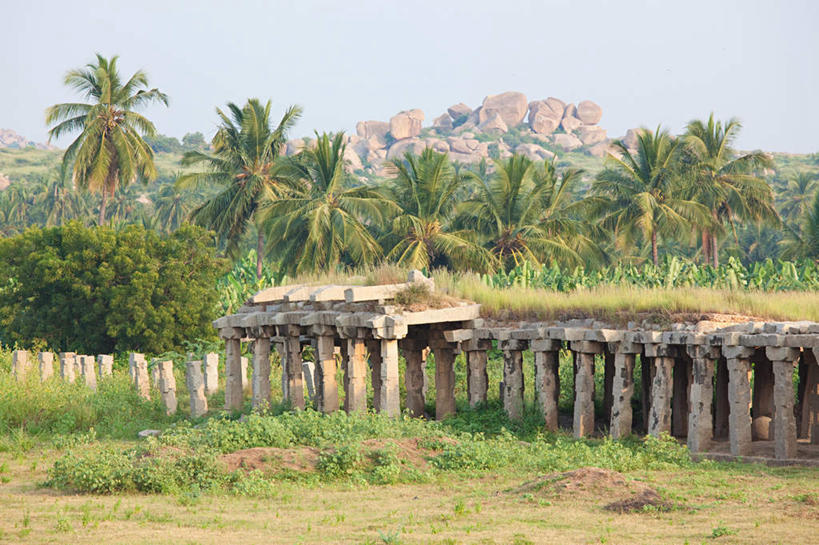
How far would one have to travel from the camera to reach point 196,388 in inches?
866

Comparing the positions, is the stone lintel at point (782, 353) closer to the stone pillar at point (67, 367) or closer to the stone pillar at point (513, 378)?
the stone pillar at point (513, 378)

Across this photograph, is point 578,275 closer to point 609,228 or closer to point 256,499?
point 609,228

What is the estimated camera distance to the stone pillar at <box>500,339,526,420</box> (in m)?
19.3

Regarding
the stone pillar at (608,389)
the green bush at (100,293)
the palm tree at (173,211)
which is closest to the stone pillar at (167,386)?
the green bush at (100,293)

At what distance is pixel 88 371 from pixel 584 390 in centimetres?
1301

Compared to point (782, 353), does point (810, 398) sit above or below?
below

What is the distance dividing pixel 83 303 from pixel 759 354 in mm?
20217

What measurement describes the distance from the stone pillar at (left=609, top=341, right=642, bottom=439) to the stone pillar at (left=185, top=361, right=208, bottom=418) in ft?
31.3

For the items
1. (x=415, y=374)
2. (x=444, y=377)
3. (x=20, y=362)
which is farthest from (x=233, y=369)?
(x=20, y=362)

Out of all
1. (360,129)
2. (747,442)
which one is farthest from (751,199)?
(360,129)

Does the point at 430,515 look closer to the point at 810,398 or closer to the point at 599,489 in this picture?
the point at 599,489

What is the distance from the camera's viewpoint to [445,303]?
20.0 m

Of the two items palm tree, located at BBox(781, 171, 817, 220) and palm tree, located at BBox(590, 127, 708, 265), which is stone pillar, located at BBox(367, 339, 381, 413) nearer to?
palm tree, located at BBox(590, 127, 708, 265)

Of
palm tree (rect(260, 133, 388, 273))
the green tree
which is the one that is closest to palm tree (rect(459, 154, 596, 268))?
the green tree
